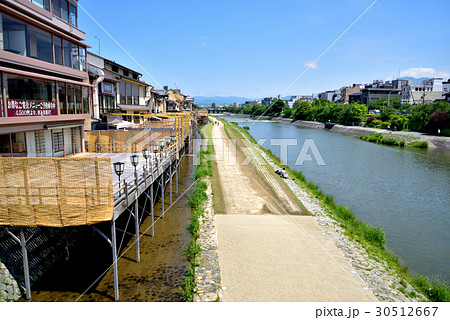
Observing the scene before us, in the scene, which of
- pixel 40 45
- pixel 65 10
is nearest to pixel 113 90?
pixel 65 10

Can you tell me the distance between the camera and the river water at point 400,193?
46.3ft

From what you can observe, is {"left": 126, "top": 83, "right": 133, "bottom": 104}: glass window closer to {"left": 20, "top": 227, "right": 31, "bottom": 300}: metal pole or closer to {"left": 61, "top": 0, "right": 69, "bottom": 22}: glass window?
{"left": 61, "top": 0, "right": 69, "bottom": 22}: glass window

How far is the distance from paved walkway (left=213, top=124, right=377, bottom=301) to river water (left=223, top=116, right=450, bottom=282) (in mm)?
4038

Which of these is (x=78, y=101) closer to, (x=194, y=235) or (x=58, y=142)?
(x=58, y=142)

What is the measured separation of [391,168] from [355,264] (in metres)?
25.5

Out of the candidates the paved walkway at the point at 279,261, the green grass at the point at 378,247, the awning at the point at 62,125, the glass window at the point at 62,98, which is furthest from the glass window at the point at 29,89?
the green grass at the point at 378,247

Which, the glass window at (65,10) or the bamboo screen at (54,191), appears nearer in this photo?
the bamboo screen at (54,191)

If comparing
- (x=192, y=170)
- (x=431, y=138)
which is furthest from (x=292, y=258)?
(x=431, y=138)

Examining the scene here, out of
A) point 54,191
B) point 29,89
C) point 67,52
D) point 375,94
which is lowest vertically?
point 54,191

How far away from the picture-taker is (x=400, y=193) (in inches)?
912

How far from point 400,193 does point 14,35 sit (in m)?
25.9

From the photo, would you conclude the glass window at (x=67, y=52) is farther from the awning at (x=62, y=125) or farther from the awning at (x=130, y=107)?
Result: the awning at (x=130, y=107)

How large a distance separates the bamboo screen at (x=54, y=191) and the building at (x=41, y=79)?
16.2 feet

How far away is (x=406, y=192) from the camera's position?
925 inches
